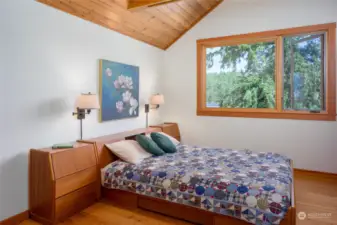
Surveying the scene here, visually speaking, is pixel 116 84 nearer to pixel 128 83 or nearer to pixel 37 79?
pixel 128 83

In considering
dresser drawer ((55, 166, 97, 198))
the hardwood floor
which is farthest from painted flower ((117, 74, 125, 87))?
the hardwood floor

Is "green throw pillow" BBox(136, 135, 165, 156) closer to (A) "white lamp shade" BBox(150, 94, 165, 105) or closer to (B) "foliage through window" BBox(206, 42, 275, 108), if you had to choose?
(A) "white lamp shade" BBox(150, 94, 165, 105)

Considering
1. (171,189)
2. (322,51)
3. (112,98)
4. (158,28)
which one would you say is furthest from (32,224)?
(322,51)

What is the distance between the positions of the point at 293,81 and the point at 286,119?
0.62m

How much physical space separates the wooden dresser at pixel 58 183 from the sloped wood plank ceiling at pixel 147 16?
5.40 feet

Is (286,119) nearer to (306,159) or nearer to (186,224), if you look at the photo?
(306,159)

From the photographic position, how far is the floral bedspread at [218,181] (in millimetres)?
1906

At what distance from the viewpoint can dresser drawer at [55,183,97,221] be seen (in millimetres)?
2279

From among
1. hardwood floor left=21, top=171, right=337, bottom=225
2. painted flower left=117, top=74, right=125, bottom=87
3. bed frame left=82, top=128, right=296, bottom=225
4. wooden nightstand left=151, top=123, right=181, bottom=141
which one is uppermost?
painted flower left=117, top=74, right=125, bottom=87

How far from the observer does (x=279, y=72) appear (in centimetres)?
376

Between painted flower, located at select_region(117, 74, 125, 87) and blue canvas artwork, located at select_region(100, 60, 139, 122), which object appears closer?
blue canvas artwork, located at select_region(100, 60, 139, 122)

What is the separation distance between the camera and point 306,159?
11.9ft

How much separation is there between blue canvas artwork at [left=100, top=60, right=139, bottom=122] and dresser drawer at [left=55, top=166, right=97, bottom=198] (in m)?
0.89

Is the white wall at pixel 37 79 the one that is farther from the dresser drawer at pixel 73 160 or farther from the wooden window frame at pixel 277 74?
the wooden window frame at pixel 277 74
